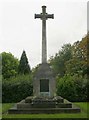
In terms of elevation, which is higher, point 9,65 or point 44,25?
point 9,65

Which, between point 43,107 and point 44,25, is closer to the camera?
point 43,107

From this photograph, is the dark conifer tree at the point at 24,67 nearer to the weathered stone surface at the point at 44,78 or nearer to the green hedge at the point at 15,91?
the green hedge at the point at 15,91

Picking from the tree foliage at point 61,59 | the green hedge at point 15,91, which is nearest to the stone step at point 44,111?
the green hedge at point 15,91

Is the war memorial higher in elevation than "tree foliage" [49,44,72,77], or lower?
lower

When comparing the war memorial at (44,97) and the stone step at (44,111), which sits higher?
the war memorial at (44,97)

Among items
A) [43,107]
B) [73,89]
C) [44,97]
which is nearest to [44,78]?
[44,97]

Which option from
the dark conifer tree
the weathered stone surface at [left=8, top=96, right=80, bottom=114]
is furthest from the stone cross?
the dark conifer tree

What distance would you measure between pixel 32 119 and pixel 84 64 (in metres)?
29.1

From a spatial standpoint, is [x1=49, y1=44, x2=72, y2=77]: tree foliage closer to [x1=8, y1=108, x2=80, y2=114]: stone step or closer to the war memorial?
the war memorial

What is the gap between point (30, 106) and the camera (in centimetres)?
2012

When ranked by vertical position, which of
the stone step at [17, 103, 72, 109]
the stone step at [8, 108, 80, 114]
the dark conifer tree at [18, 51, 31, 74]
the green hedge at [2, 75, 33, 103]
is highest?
the dark conifer tree at [18, 51, 31, 74]

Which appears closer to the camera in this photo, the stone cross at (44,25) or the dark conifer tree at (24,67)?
the stone cross at (44,25)

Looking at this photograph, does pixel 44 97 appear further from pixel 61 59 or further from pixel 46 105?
pixel 61 59

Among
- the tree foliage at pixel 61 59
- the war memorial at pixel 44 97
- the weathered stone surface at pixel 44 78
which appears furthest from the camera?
the tree foliage at pixel 61 59
